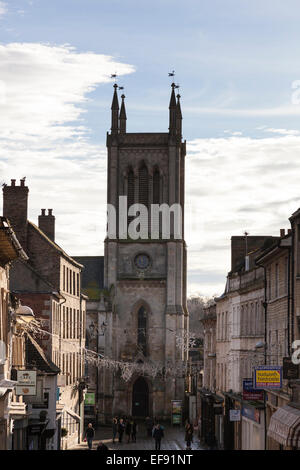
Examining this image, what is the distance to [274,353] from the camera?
42.9 m

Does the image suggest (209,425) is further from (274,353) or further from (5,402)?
(5,402)

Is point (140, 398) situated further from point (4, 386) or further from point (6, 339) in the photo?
point (4, 386)

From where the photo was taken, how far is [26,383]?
38406 millimetres

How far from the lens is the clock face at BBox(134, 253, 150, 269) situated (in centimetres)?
10169

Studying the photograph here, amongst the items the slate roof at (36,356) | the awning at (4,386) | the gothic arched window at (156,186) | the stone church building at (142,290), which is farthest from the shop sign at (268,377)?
the gothic arched window at (156,186)

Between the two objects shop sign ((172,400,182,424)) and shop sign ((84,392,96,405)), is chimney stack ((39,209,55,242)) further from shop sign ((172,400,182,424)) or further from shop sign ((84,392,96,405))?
shop sign ((172,400,182,424))

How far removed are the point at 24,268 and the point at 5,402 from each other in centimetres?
2160

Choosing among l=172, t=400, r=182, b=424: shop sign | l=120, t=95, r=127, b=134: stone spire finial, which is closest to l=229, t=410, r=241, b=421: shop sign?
l=172, t=400, r=182, b=424: shop sign

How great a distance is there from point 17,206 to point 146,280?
4391 cm

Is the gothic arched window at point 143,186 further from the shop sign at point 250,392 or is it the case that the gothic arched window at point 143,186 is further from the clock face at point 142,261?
the shop sign at point 250,392

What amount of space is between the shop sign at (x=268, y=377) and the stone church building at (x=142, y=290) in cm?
5795

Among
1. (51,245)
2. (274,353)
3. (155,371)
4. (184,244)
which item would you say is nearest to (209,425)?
(51,245)

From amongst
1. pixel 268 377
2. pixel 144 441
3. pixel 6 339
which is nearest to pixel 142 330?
pixel 144 441

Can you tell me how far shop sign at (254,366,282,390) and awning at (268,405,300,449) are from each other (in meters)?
1.01
